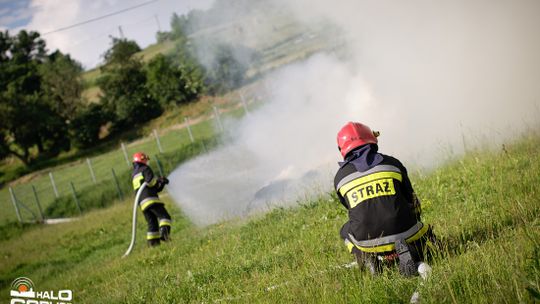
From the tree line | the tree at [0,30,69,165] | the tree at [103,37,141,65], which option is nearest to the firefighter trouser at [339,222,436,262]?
the tree line

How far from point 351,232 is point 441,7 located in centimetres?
808

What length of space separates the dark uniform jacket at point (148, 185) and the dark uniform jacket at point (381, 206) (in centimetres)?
743

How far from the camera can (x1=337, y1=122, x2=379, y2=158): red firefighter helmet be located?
4.74 meters

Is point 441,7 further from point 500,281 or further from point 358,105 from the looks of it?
point 500,281

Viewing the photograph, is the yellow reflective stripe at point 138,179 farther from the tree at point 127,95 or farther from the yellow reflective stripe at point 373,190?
the tree at point 127,95

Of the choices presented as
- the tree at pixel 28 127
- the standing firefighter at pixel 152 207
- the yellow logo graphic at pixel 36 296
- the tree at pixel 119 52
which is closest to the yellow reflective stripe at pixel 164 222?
the standing firefighter at pixel 152 207

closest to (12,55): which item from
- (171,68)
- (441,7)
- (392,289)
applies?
(171,68)

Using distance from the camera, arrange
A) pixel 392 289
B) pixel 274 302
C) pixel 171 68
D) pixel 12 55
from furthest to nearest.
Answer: pixel 12 55 < pixel 171 68 < pixel 274 302 < pixel 392 289

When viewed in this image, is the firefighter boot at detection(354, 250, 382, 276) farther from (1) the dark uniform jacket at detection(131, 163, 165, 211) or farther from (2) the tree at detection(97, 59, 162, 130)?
(2) the tree at detection(97, 59, 162, 130)

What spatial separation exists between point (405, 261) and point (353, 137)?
3.99 feet

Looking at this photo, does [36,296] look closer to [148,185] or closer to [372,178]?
[148,185]

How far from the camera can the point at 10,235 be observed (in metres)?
22.4

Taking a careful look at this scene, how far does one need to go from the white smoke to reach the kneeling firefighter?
16.0 feet

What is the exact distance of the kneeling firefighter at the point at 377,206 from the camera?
14.8 ft
